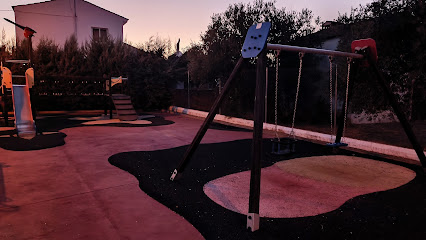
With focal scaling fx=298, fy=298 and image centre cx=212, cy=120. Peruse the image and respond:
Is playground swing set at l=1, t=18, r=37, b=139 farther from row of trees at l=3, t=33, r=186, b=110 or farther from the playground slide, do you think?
row of trees at l=3, t=33, r=186, b=110

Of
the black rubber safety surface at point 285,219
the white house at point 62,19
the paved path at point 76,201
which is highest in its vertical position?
the white house at point 62,19

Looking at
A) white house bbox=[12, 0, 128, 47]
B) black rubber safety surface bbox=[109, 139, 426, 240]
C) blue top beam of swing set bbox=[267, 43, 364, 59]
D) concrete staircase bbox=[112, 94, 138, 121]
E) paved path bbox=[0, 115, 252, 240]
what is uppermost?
white house bbox=[12, 0, 128, 47]

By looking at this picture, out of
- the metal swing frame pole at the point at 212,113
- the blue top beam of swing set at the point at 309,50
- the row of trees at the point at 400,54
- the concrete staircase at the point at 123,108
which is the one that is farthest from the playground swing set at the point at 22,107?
the row of trees at the point at 400,54

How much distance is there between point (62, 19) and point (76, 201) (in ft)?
75.6

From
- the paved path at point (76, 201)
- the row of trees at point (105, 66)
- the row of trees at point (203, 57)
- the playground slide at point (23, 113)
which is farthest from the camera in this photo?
the row of trees at point (105, 66)

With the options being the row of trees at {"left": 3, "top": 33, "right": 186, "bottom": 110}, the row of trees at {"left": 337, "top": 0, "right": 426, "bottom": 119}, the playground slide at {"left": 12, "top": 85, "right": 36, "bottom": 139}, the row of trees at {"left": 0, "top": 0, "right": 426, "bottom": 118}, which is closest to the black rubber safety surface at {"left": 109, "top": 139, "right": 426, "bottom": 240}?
the row of trees at {"left": 337, "top": 0, "right": 426, "bottom": 119}

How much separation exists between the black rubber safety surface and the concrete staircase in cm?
596

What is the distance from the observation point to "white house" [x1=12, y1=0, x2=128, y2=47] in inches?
866

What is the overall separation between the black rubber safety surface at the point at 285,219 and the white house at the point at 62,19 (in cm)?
1960

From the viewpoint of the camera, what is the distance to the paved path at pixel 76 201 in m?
2.75

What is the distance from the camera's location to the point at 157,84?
49.9 ft

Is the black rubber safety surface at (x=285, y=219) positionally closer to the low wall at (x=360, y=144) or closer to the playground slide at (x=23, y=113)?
the low wall at (x=360, y=144)

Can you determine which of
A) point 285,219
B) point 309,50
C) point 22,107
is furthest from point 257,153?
point 22,107

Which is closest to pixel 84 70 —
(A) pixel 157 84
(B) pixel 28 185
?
(A) pixel 157 84
